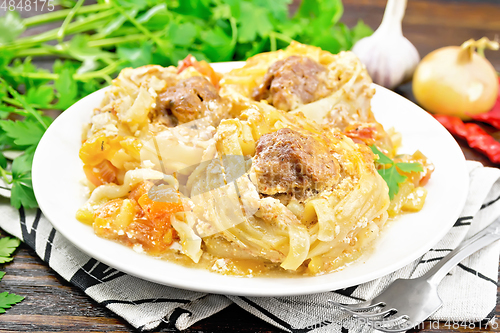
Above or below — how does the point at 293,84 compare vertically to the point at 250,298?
above

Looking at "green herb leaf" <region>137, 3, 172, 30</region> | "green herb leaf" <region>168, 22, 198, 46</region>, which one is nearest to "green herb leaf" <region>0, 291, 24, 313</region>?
"green herb leaf" <region>168, 22, 198, 46</region>

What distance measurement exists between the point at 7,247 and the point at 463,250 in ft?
9.88

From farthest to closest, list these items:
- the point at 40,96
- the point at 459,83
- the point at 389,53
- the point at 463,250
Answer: the point at 389,53, the point at 459,83, the point at 40,96, the point at 463,250

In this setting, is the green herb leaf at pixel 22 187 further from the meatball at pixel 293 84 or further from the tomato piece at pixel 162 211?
the meatball at pixel 293 84

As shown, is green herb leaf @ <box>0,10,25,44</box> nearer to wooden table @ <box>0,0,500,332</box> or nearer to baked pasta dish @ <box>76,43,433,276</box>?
baked pasta dish @ <box>76,43,433,276</box>

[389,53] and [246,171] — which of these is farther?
[389,53]

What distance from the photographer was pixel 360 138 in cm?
341

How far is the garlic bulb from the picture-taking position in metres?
4.94

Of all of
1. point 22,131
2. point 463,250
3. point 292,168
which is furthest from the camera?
point 22,131

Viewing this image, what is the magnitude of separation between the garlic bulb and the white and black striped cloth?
2286mm

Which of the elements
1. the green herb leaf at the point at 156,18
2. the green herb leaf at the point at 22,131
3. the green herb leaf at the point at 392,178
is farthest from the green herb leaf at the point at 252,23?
the green herb leaf at the point at 392,178

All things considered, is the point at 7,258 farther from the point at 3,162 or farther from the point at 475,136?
the point at 475,136

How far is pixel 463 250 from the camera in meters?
2.98

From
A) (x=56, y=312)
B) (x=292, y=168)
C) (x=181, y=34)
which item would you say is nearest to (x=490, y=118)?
(x=292, y=168)
